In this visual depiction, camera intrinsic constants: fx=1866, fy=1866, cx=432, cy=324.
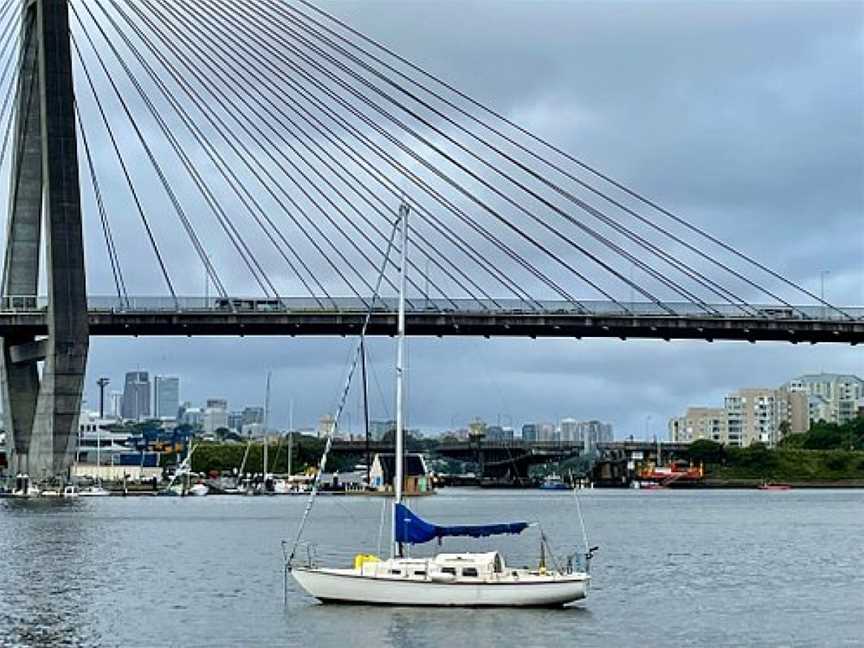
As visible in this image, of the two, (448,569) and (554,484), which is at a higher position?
(554,484)

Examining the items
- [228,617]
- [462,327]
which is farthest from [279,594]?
[462,327]

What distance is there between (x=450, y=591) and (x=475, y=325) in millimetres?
53475

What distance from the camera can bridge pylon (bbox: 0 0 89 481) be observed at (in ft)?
295

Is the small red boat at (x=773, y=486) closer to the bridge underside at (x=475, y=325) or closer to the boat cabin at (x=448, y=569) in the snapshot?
the bridge underside at (x=475, y=325)

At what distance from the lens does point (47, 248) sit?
296 feet

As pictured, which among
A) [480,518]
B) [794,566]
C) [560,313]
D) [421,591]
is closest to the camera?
[421,591]

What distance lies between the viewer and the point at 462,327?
96250mm

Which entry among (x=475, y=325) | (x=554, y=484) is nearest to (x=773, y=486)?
(x=554, y=484)

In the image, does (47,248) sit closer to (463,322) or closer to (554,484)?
(463,322)

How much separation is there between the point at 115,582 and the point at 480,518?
33026 millimetres

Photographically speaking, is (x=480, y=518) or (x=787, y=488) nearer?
(x=480, y=518)

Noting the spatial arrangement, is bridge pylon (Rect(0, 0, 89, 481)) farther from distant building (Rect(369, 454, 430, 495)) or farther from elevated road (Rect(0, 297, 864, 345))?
distant building (Rect(369, 454, 430, 495))

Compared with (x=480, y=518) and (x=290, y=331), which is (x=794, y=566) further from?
(x=290, y=331)

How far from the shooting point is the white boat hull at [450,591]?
43.2 metres
